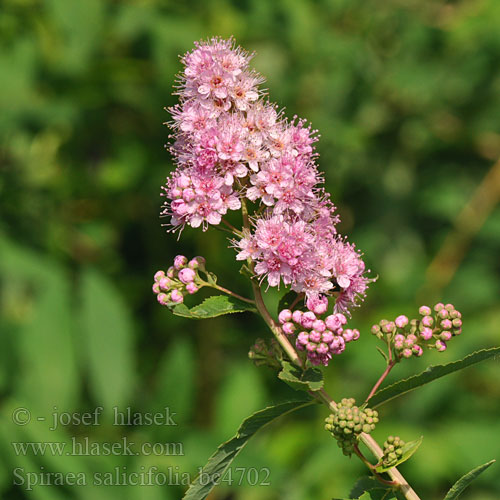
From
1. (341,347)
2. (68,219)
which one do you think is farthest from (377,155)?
(341,347)

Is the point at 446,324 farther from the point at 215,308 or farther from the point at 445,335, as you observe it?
the point at 215,308

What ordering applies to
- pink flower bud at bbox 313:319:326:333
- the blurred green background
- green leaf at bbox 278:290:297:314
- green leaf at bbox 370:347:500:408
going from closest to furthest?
green leaf at bbox 370:347:500:408 → pink flower bud at bbox 313:319:326:333 → green leaf at bbox 278:290:297:314 → the blurred green background

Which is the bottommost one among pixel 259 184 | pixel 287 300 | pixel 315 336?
pixel 315 336

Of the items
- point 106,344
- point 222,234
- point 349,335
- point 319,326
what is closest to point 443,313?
point 349,335

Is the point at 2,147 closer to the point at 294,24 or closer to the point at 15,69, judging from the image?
the point at 15,69

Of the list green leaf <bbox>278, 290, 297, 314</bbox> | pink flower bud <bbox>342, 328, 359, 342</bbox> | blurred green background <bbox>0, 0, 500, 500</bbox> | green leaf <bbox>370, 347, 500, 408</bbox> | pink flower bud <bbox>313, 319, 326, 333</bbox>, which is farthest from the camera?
blurred green background <bbox>0, 0, 500, 500</bbox>

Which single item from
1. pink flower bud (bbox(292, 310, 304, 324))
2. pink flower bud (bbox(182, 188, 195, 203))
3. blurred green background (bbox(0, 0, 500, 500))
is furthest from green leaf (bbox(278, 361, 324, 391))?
blurred green background (bbox(0, 0, 500, 500))

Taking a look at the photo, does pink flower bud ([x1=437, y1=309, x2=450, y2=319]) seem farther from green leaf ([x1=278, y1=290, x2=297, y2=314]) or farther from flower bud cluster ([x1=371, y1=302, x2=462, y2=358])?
green leaf ([x1=278, y1=290, x2=297, y2=314])

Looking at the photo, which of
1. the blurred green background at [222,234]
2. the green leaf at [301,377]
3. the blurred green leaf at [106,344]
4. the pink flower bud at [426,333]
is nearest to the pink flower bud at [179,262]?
the green leaf at [301,377]
